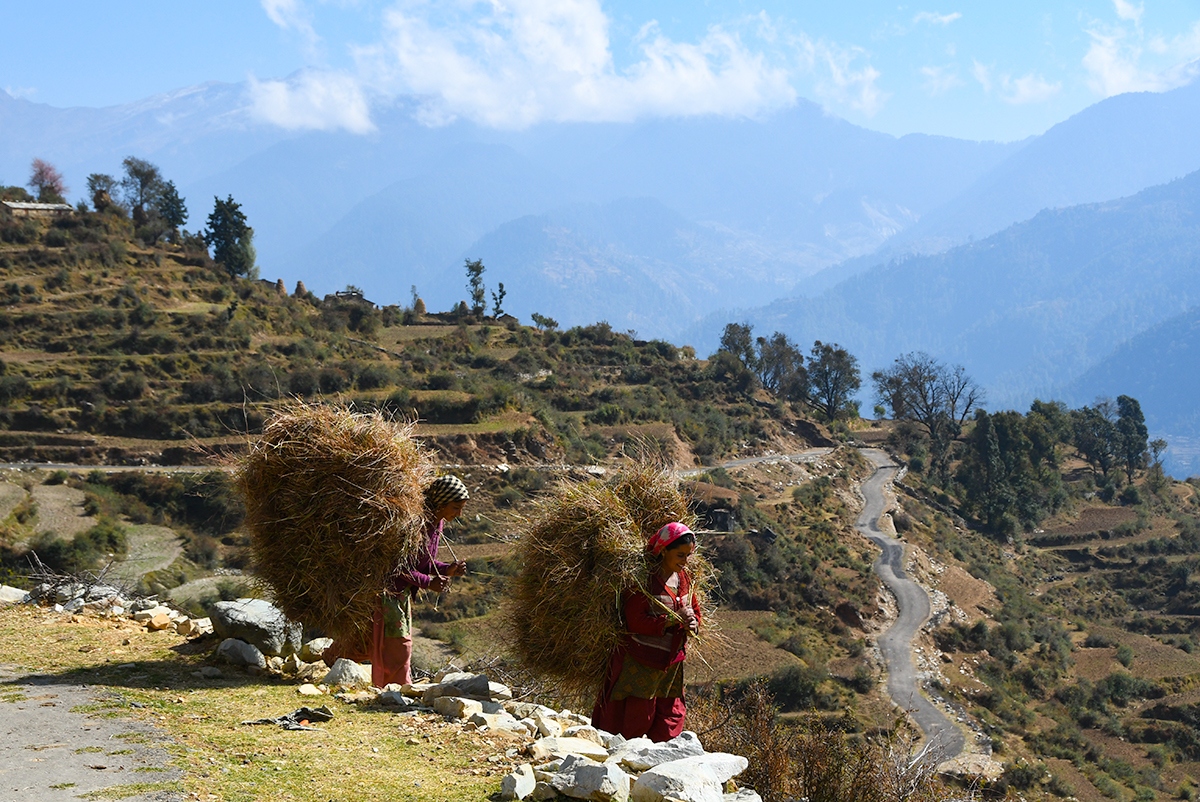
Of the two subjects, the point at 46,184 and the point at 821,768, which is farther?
the point at 46,184

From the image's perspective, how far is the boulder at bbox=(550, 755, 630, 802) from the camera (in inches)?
132

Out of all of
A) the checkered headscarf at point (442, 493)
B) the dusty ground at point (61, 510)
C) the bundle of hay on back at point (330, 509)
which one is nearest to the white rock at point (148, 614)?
the bundle of hay on back at point (330, 509)

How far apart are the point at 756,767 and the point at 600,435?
35.3 metres

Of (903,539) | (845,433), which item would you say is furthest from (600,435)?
(845,433)

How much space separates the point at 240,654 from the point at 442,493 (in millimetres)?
1783

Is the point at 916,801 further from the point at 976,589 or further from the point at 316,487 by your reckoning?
the point at 976,589

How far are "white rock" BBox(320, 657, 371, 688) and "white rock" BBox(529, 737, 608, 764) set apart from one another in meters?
1.60

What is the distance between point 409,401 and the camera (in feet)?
117

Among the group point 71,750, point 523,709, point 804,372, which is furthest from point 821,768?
point 804,372

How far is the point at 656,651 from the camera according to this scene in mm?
4598

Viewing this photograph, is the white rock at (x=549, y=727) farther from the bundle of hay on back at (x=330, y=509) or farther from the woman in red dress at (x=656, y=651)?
the bundle of hay on back at (x=330, y=509)

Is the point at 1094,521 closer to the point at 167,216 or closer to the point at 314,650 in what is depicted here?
the point at 314,650

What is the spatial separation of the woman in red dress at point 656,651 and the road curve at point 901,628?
31.3 feet

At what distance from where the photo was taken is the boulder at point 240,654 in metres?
5.38
